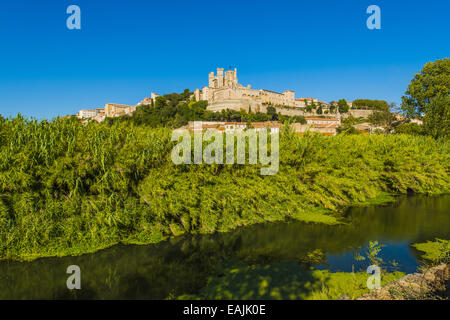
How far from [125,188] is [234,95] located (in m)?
84.5

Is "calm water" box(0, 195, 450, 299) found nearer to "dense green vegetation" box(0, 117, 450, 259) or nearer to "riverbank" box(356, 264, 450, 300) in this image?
"dense green vegetation" box(0, 117, 450, 259)

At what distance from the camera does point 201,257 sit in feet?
28.7

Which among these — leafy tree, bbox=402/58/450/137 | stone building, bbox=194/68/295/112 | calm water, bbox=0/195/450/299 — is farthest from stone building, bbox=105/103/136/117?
calm water, bbox=0/195/450/299

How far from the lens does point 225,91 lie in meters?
91.4

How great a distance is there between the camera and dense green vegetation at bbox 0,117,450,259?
27.4 feet

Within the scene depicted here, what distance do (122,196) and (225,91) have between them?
85.2 meters

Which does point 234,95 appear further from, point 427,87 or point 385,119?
point 427,87

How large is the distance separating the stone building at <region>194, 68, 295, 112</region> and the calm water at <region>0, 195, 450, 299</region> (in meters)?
75.7

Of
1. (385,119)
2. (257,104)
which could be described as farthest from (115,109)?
(385,119)

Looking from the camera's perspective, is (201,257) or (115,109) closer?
(201,257)

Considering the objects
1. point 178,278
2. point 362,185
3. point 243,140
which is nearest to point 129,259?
point 178,278

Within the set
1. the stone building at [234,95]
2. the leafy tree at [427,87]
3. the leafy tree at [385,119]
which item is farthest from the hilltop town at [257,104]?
the leafy tree at [427,87]
